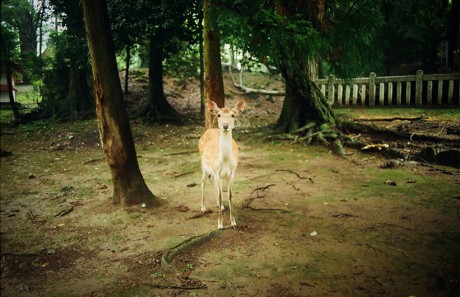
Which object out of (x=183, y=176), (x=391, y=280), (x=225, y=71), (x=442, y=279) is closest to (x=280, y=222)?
(x=391, y=280)

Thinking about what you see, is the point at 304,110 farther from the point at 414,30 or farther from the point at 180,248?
the point at 180,248

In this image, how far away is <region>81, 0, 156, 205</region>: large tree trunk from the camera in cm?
580

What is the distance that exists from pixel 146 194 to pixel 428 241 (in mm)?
4679

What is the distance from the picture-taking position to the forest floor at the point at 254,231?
388 centimetres

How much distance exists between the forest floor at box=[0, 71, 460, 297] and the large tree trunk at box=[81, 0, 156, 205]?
393 mm

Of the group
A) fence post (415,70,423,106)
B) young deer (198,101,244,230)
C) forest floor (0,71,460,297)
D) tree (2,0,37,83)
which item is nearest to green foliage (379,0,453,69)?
fence post (415,70,423,106)

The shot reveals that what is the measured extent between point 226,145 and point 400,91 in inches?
229

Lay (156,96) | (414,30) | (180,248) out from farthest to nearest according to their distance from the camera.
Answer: (156,96), (414,30), (180,248)

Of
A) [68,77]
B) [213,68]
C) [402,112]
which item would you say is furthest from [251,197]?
[68,77]

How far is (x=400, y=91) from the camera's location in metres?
Answer: 8.84

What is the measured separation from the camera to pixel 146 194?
6.60 m

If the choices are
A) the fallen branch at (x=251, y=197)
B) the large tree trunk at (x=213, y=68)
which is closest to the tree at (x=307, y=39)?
the large tree trunk at (x=213, y=68)

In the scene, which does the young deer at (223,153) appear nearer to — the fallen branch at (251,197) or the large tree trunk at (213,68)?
the fallen branch at (251,197)

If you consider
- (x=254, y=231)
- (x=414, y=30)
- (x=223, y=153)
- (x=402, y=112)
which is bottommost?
(x=254, y=231)
